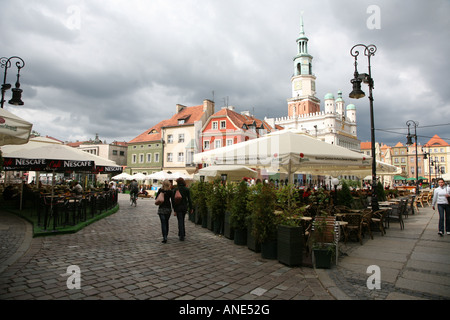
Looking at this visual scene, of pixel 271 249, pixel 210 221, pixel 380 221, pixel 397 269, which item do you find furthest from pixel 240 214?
pixel 380 221

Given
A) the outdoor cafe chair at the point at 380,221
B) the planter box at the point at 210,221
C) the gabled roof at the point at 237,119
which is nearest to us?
the outdoor cafe chair at the point at 380,221

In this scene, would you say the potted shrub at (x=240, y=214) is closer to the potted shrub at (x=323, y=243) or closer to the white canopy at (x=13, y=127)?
the potted shrub at (x=323, y=243)

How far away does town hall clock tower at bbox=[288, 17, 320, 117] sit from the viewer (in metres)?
80.4

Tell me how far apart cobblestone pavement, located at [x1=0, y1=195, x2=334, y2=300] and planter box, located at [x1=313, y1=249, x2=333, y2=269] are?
0.24 meters

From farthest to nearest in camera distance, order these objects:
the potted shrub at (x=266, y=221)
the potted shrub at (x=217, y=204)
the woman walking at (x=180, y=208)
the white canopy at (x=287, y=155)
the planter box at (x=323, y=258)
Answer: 1. the potted shrub at (x=217, y=204)
2. the woman walking at (x=180, y=208)
3. the white canopy at (x=287, y=155)
4. the potted shrub at (x=266, y=221)
5. the planter box at (x=323, y=258)

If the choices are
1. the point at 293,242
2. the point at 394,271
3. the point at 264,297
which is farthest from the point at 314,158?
the point at 264,297

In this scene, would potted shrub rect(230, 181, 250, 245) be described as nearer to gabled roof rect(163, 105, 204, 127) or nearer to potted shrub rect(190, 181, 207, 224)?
potted shrub rect(190, 181, 207, 224)

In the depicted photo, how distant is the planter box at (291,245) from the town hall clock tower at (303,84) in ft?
258

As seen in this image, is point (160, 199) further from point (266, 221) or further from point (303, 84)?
point (303, 84)

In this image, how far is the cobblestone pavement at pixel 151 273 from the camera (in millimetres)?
3918

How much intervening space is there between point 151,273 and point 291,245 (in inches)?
106

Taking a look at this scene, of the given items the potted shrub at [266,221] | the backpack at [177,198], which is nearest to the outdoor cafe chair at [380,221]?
the potted shrub at [266,221]

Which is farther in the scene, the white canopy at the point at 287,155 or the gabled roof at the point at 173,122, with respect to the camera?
the gabled roof at the point at 173,122
